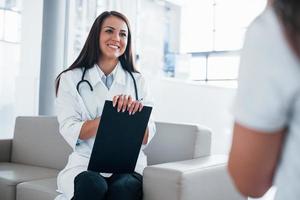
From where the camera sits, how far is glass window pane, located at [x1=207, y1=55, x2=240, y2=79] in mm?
4127

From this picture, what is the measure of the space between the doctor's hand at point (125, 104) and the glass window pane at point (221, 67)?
2.65 meters

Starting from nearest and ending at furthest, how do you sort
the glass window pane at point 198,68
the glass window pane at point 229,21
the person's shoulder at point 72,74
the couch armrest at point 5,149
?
the person's shoulder at point 72,74
the couch armrest at point 5,149
the glass window pane at point 229,21
the glass window pane at point 198,68

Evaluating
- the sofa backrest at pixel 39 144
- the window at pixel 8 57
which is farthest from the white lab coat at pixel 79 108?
the window at pixel 8 57

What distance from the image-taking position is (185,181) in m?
1.56

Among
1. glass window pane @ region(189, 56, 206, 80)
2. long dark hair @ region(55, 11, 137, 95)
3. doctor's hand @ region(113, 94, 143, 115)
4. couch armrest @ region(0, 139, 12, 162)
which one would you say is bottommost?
couch armrest @ region(0, 139, 12, 162)

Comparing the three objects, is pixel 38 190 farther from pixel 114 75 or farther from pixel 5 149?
pixel 5 149

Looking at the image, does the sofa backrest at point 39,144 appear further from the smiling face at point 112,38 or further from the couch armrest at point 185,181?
the couch armrest at point 185,181

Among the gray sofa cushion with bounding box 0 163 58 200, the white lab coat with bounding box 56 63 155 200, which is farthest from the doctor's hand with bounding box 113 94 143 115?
the gray sofa cushion with bounding box 0 163 58 200

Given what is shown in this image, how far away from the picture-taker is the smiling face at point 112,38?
1927 millimetres

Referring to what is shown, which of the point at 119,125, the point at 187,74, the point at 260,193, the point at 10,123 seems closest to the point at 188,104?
the point at 187,74

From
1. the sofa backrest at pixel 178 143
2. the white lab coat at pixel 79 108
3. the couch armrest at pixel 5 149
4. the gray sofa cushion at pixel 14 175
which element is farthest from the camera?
the couch armrest at pixel 5 149

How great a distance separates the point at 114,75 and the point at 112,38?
19 centimetres

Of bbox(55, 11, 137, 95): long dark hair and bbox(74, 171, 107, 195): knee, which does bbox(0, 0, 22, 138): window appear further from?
bbox(74, 171, 107, 195): knee

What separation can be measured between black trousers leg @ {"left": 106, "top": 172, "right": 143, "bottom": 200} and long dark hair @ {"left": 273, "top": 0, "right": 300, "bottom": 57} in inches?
49.3
